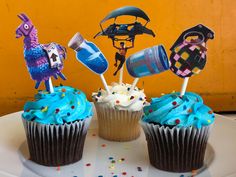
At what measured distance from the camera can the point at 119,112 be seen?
69.8 inches

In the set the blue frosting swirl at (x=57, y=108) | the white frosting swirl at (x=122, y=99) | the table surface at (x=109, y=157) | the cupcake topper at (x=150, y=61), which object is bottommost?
the table surface at (x=109, y=157)

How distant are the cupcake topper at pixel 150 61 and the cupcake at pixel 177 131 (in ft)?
0.38

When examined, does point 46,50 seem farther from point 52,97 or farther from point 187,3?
point 187,3

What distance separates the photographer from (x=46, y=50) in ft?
4.99

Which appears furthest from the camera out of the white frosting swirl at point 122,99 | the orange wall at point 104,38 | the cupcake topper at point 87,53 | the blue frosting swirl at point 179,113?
the orange wall at point 104,38

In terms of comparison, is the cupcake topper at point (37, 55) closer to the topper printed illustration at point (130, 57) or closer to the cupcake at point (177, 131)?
the topper printed illustration at point (130, 57)

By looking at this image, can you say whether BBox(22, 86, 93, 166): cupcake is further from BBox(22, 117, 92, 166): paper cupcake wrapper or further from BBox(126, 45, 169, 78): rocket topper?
BBox(126, 45, 169, 78): rocket topper

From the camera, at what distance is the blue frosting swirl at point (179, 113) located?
1451mm

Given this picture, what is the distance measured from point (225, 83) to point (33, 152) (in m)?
1.13

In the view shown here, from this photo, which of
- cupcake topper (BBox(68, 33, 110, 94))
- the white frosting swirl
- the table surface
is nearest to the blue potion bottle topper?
cupcake topper (BBox(68, 33, 110, 94))

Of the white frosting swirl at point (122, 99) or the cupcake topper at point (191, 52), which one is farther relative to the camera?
the white frosting swirl at point (122, 99)

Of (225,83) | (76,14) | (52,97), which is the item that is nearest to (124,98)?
(52,97)

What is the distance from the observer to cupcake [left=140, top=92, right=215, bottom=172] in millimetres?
1455

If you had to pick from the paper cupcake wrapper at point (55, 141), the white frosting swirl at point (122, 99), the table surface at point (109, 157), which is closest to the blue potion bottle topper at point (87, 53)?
the white frosting swirl at point (122, 99)
